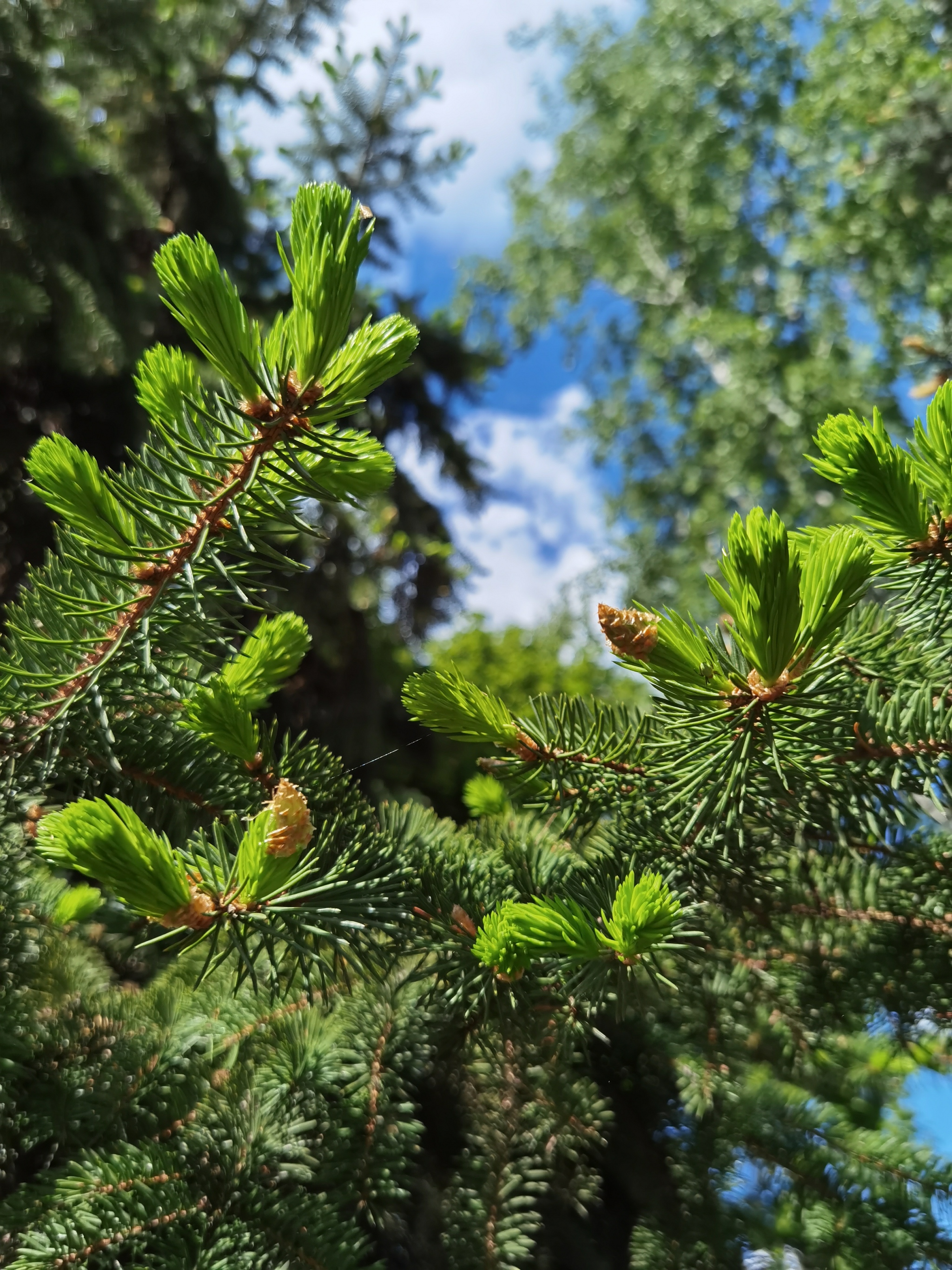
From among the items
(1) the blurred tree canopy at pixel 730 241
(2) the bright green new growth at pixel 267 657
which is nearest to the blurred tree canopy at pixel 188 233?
(2) the bright green new growth at pixel 267 657

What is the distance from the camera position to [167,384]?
1.49 ft

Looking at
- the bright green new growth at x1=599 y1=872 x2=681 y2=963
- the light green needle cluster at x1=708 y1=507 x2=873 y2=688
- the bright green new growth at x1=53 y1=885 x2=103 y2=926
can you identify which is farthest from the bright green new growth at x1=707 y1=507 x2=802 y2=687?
the bright green new growth at x1=53 y1=885 x2=103 y2=926

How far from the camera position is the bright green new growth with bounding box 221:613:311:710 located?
564 mm

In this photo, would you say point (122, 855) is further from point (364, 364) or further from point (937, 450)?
point (937, 450)

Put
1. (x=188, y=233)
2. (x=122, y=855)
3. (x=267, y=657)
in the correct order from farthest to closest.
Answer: (x=188, y=233)
(x=267, y=657)
(x=122, y=855)

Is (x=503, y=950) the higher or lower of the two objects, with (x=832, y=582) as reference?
lower

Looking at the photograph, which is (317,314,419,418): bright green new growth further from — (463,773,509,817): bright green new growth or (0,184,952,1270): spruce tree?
(463,773,509,817): bright green new growth

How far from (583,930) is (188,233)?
9.10 feet

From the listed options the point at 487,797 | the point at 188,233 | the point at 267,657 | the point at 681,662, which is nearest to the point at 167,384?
the point at 267,657

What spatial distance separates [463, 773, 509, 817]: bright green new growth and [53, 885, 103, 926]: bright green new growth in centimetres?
32

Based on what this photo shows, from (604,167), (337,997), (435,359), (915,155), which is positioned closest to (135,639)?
(337,997)

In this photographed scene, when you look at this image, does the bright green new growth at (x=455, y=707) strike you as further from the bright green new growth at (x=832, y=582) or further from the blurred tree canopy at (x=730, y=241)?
the blurred tree canopy at (x=730, y=241)

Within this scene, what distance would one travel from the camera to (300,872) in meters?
0.40

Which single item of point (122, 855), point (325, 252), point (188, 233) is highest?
point (188, 233)
